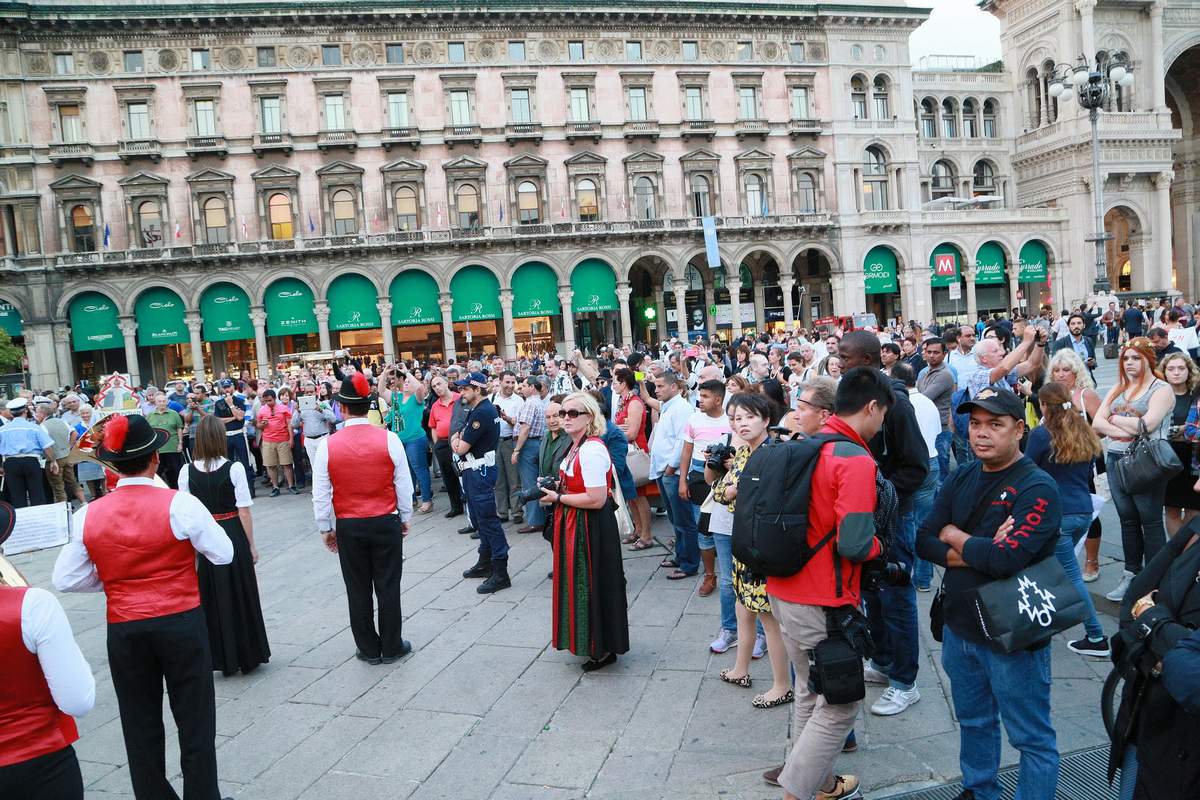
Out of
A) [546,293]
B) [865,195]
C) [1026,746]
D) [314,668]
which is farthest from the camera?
[865,195]

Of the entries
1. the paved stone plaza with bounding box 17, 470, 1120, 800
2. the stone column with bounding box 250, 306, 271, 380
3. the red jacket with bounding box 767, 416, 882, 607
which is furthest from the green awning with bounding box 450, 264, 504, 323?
the red jacket with bounding box 767, 416, 882, 607

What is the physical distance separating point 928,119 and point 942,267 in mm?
11666

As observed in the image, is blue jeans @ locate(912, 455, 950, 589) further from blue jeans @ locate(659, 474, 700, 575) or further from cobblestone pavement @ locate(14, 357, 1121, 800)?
blue jeans @ locate(659, 474, 700, 575)

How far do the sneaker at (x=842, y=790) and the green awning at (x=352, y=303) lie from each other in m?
33.8

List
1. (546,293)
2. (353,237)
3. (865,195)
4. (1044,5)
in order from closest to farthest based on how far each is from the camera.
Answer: (353,237) → (546,293) → (865,195) → (1044,5)

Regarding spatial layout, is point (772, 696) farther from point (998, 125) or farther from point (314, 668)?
point (998, 125)

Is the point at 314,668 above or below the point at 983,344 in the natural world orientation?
below

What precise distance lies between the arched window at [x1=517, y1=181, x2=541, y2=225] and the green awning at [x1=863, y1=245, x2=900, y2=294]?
17.5m

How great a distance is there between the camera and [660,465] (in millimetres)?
7516

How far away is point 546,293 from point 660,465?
29833 mm

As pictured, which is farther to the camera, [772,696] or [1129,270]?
[1129,270]

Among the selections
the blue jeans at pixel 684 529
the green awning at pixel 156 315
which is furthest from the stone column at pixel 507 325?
the blue jeans at pixel 684 529

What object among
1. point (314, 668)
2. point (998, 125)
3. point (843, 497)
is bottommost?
point (314, 668)

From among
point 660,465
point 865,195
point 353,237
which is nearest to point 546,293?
point 353,237
